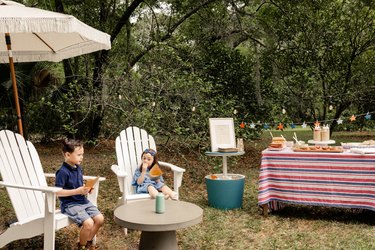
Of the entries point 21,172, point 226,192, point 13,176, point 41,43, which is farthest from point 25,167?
point 226,192


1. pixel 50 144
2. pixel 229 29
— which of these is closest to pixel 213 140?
pixel 229 29

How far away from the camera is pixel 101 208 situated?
16.8 feet

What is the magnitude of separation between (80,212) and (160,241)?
71 cm

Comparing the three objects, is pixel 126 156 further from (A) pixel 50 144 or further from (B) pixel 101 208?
(A) pixel 50 144

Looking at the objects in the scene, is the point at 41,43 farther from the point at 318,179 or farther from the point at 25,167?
the point at 318,179

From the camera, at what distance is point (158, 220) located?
3086mm

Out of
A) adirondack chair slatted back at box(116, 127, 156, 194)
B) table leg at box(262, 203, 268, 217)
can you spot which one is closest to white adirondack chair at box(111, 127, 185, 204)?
adirondack chair slatted back at box(116, 127, 156, 194)

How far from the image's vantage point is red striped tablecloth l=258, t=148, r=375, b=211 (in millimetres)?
4316

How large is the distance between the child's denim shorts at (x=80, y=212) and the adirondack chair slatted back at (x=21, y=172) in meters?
0.30

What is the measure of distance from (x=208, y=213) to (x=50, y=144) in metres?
7.33

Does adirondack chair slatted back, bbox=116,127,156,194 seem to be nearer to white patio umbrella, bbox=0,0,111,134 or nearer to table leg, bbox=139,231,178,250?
white patio umbrella, bbox=0,0,111,134

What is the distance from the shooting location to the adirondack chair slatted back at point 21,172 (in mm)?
3541

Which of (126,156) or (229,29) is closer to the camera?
(126,156)

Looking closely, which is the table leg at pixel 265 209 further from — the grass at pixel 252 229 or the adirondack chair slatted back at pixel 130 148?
the adirondack chair slatted back at pixel 130 148
